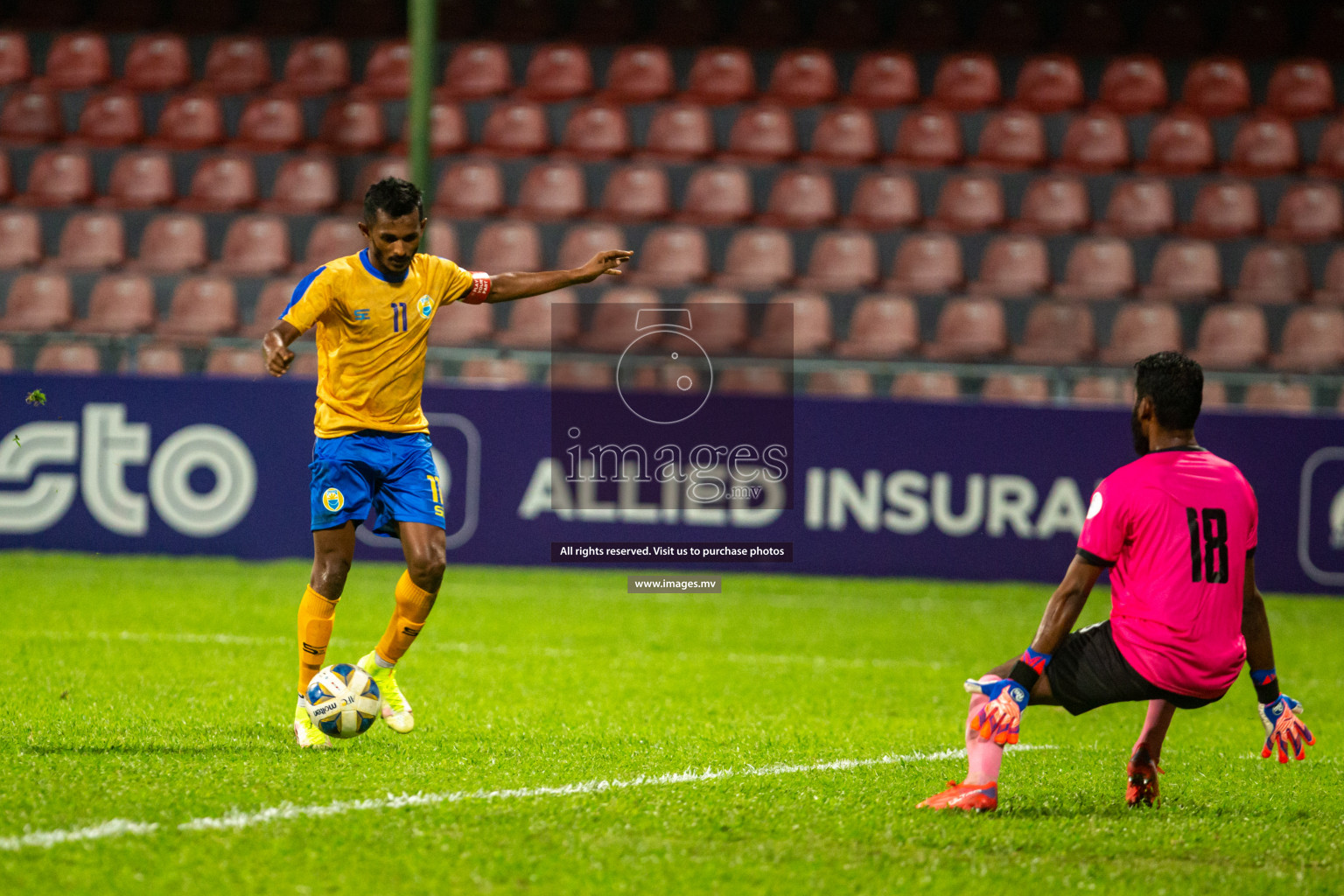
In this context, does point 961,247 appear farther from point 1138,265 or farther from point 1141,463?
point 1141,463

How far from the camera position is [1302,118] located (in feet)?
50.1

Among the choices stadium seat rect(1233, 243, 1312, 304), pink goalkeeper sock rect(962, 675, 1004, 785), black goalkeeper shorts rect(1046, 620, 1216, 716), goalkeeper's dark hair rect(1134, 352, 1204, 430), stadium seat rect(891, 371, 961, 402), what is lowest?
pink goalkeeper sock rect(962, 675, 1004, 785)

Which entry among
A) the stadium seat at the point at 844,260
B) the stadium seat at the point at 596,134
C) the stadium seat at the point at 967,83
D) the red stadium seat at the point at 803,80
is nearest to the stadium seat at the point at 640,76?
the stadium seat at the point at 596,134

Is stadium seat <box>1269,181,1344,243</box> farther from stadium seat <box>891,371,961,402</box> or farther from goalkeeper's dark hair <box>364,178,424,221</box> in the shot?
goalkeeper's dark hair <box>364,178,424,221</box>

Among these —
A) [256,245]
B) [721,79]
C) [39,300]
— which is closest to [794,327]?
[721,79]

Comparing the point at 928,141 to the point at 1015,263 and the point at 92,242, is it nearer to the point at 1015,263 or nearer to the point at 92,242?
the point at 1015,263

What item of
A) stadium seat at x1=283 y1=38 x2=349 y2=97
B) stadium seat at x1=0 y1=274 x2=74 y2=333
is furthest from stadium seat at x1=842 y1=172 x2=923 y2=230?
stadium seat at x1=0 y1=274 x2=74 y2=333

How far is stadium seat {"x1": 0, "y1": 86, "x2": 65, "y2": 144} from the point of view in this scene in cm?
1513

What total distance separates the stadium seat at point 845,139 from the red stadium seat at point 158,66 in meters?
6.84

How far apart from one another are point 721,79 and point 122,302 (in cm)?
651

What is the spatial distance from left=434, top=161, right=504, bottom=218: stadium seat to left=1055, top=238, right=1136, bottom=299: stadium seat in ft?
17.7

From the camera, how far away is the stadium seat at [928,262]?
530 inches

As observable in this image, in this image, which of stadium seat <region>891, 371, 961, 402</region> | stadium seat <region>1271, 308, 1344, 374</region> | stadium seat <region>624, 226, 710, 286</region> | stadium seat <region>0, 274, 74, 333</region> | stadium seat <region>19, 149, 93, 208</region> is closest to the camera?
stadium seat <region>891, 371, 961, 402</region>

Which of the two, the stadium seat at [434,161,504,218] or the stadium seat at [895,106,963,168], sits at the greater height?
the stadium seat at [895,106,963,168]
